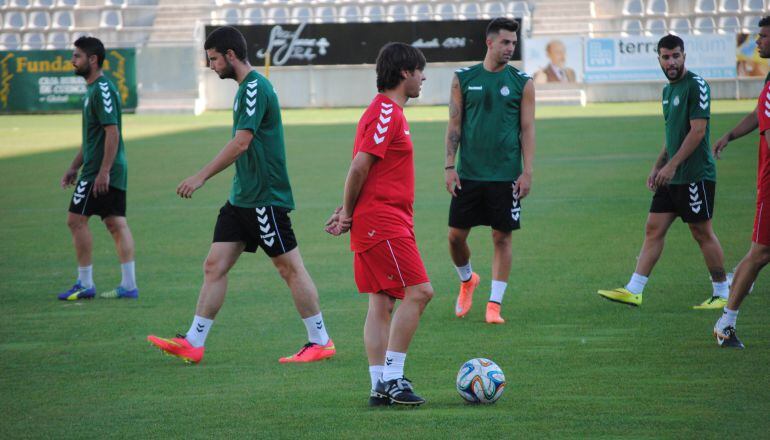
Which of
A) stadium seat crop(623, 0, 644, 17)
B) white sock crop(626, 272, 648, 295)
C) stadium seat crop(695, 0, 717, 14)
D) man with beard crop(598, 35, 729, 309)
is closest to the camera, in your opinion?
man with beard crop(598, 35, 729, 309)

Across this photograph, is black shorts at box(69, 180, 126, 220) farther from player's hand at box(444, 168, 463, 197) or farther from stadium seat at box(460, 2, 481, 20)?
stadium seat at box(460, 2, 481, 20)

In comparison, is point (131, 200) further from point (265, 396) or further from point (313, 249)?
point (265, 396)

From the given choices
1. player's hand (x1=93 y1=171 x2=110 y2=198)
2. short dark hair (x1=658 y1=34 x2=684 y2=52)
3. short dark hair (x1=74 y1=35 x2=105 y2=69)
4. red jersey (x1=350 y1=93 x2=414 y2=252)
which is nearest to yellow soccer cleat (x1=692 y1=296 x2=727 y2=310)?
short dark hair (x1=658 y1=34 x2=684 y2=52)

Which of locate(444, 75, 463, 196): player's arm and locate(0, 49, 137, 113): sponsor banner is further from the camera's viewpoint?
locate(0, 49, 137, 113): sponsor banner

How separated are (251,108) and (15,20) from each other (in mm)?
44323

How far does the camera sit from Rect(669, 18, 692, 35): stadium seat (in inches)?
1672

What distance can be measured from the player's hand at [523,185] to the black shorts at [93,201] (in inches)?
140

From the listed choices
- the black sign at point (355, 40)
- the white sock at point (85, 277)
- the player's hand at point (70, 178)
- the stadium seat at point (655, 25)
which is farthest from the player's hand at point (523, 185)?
the stadium seat at point (655, 25)

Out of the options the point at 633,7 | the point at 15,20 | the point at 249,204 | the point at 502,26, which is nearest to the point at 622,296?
the point at 502,26

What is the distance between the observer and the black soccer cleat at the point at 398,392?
565cm

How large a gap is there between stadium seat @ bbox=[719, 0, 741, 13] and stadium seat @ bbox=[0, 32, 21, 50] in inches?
1151

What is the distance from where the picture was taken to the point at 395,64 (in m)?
5.45

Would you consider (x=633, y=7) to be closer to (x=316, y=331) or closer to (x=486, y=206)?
(x=486, y=206)

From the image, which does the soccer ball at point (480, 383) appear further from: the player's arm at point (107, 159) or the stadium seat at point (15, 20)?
the stadium seat at point (15, 20)
